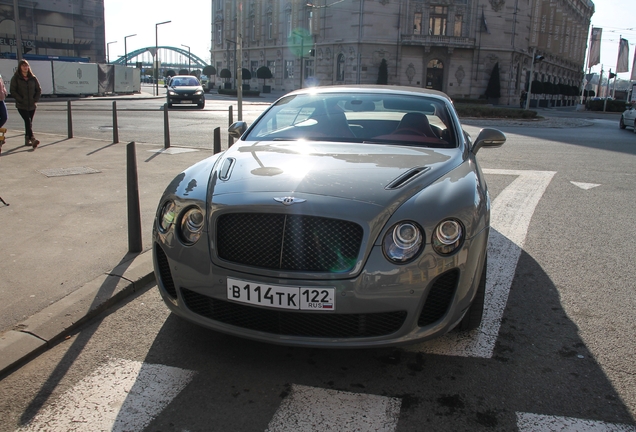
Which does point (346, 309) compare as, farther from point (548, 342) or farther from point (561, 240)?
point (561, 240)

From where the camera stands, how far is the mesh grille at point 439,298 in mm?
2965

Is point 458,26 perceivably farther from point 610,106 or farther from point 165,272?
point 165,272

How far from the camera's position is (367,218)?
289 centimetres

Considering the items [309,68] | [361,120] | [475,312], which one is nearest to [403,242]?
[475,312]

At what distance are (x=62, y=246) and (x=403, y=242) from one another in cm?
339

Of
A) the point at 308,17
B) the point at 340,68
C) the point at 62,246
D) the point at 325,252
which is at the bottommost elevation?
the point at 62,246

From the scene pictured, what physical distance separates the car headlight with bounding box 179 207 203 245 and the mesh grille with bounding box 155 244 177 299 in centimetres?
20

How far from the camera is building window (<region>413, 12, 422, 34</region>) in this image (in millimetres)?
56156

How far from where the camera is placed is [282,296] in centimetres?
289

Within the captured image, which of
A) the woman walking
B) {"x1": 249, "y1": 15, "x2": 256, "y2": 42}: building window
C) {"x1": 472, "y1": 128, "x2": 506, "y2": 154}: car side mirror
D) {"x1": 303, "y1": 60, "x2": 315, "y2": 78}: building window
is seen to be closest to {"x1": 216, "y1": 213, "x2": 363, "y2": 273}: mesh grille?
{"x1": 472, "y1": 128, "x2": 506, "y2": 154}: car side mirror

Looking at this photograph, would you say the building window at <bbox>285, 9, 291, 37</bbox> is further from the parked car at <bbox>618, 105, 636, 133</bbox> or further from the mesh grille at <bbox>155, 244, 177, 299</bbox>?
the mesh grille at <bbox>155, 244, 177, 299</bbox>

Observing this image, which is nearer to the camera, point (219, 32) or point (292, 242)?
point (292, 242)

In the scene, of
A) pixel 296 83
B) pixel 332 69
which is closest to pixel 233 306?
pixel 332 69

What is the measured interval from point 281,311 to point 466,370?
1076 mm
